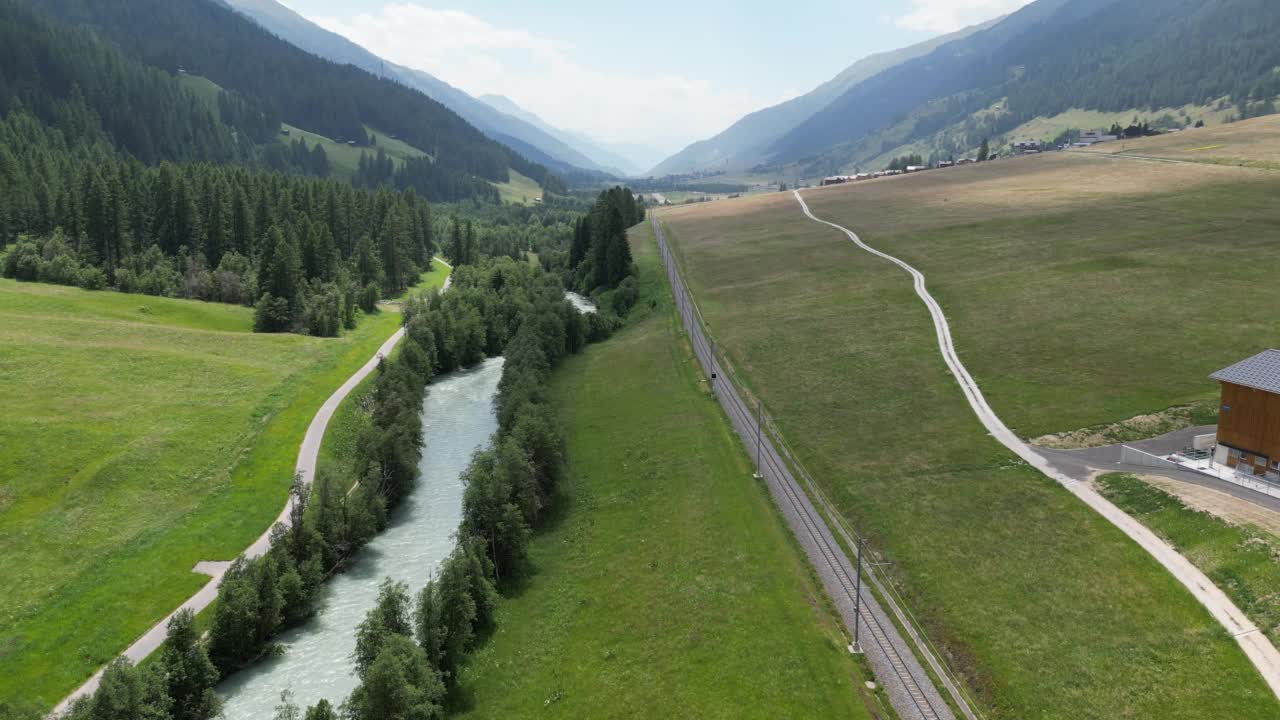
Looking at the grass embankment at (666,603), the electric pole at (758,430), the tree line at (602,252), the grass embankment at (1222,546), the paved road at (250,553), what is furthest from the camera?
the tree line at (602,252)

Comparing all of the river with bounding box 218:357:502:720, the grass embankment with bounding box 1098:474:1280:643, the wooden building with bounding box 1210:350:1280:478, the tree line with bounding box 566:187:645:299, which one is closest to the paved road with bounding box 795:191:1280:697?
the grass embankment with bounding box 1098:474:1280:643

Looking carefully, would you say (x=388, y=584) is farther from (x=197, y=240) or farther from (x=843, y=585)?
(x=197, y=240)

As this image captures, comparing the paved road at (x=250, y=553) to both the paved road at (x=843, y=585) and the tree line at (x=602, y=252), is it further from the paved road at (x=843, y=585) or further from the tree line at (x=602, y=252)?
the tree line at (x=602, y=252)

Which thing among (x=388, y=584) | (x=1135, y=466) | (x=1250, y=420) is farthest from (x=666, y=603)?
(x=1250, y=420)

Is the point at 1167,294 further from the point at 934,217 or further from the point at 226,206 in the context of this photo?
the point at 226,206

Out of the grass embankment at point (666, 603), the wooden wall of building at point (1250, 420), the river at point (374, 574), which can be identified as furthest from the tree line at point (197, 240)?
the wooden wall of building at point (1250, 420)

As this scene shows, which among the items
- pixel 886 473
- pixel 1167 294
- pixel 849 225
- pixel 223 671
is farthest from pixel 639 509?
pixel 849 225

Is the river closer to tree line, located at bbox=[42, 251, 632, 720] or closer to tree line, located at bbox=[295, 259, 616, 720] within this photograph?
tree line, located at bbox=[42, 251, 632, 720]
